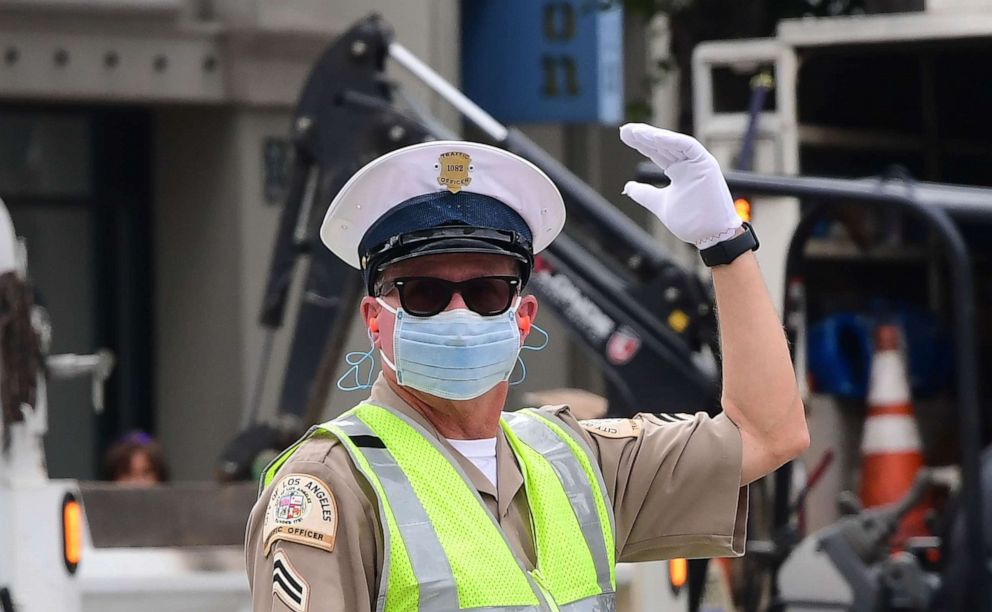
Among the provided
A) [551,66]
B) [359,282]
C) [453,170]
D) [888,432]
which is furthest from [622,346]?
[551,66]

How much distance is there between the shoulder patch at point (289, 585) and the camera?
265 centimetres

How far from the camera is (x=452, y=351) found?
111 inches

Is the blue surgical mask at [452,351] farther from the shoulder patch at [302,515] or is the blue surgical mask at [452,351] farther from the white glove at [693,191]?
the white glove at [693,191]

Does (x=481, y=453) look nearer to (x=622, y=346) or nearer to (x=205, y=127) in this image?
(x=622, y=346)

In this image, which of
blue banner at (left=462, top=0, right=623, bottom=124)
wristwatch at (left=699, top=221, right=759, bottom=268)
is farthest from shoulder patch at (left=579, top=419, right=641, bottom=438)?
blue banner at (left=462, top=0, right=623, bottom=124)

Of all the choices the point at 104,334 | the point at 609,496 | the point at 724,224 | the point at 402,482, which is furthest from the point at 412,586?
the point at 104,334

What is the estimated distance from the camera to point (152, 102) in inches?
433

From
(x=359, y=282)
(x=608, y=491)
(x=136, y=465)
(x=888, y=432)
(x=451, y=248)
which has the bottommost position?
(x=136, y=465)

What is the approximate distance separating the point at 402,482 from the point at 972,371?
359 centimetres

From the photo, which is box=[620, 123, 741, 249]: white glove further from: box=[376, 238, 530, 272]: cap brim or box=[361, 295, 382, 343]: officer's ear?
box=[361, 295, 382, 343]: officer's ear

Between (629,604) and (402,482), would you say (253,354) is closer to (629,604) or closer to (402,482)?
(629,604)

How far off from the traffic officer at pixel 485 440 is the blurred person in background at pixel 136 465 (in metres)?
5.49

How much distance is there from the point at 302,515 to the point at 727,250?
0.74 m

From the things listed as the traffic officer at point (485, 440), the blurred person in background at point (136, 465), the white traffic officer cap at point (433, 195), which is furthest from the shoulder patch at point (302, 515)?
the blurred person in background at point (136, 465)
